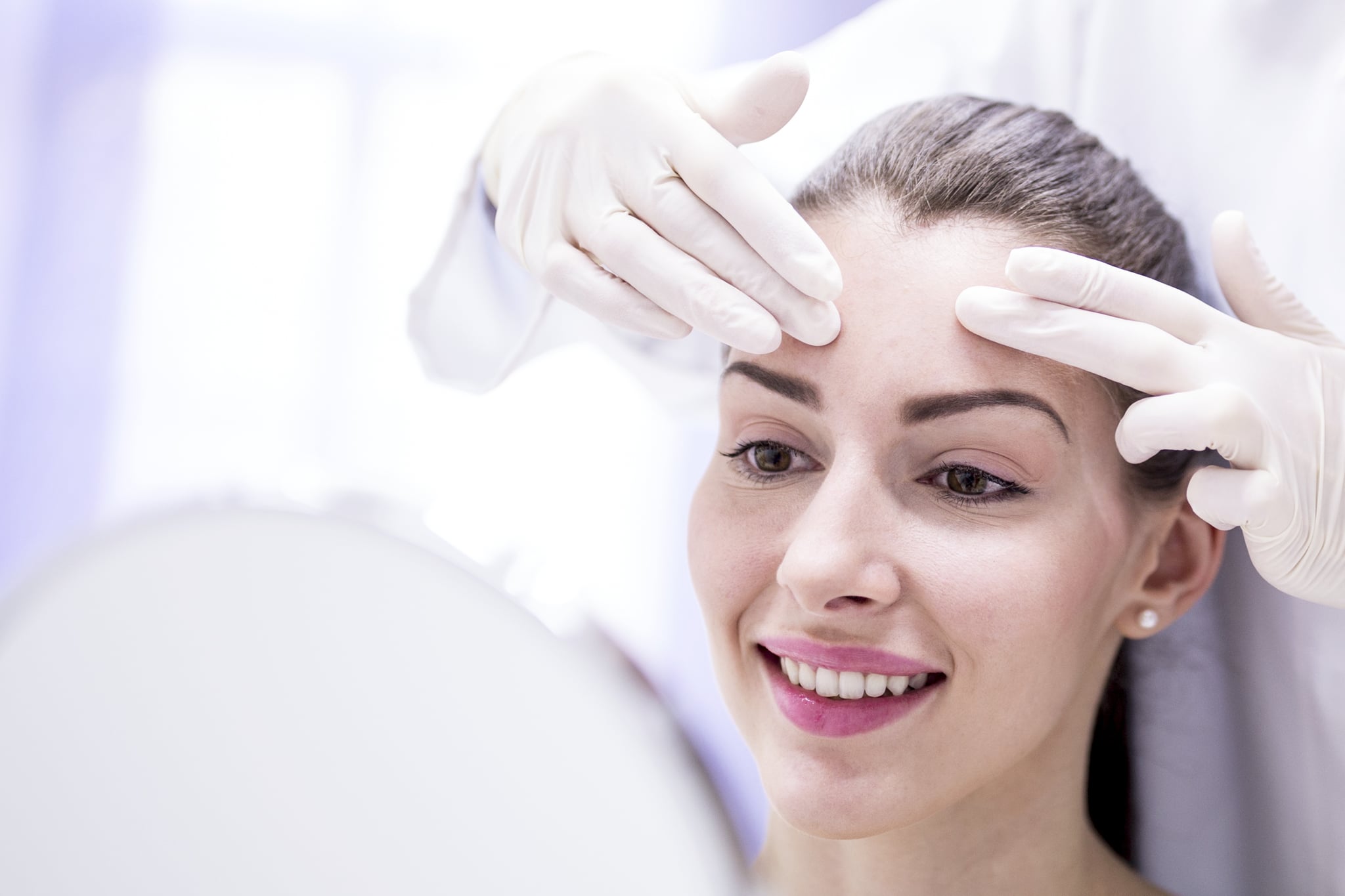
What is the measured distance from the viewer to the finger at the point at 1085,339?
2.98ft

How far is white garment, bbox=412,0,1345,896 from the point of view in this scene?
3.63 ft

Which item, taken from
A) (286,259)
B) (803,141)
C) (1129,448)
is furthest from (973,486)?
(286,259)

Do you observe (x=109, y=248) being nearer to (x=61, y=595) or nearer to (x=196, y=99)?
(x=196, y=99)

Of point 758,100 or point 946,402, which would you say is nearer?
point 946,402

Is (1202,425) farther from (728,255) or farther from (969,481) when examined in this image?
(728,255)

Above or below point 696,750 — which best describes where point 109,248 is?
above

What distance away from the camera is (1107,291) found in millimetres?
939

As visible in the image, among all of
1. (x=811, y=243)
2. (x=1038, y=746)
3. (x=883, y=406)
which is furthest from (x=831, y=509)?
(x=1038, y=746)

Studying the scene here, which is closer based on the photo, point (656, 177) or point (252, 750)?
point (252, 750)

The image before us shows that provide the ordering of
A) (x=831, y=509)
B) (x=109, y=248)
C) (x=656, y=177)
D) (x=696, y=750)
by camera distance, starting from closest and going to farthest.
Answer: (x=696, y=750) → (x=831, y=509) → (x=656, y=177) → (x=109, y=248)

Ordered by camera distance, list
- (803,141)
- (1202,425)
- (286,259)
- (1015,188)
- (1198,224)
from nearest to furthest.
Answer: (1202,425) → (1015,188) → (1198,224) → (803,141) → (286,259)

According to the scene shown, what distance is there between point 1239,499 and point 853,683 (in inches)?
14.3

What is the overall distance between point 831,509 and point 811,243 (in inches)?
9.4

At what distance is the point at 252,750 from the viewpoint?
35cm
